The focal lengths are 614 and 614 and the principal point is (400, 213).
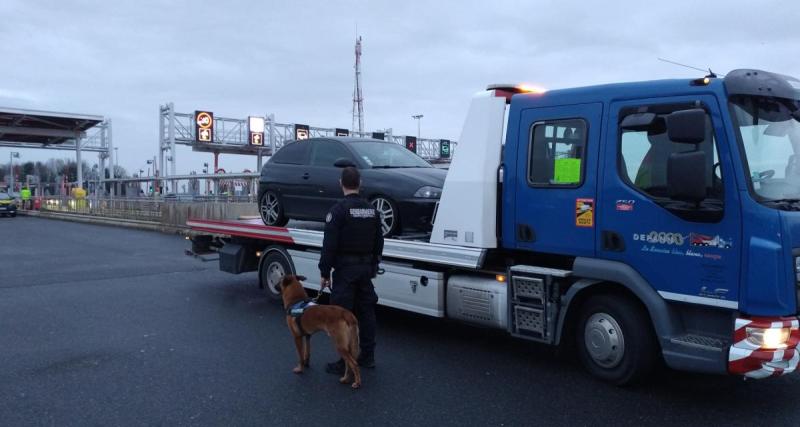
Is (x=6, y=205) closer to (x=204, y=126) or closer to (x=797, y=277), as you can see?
(x=204, y=126)

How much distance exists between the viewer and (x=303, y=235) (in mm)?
7840

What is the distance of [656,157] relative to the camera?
4.62 meters

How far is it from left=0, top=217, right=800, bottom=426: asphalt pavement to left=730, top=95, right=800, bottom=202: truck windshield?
165cm

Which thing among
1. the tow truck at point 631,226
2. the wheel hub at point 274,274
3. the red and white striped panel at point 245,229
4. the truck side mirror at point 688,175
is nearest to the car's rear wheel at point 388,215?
the tow truck at point 631,226

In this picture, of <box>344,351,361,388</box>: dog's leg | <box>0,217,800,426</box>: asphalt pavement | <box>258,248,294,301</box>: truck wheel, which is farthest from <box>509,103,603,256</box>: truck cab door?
<box>258,248,294,301</box>: truck wheel

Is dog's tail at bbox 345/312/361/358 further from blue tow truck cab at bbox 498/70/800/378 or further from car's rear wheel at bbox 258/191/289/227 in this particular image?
car's rear wheel at bbox 258/191/289/227

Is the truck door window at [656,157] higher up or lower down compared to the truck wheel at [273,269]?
higher up

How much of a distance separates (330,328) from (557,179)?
2.29 metres

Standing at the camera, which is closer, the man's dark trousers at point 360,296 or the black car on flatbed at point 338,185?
the man's dark trousers at point 360,296

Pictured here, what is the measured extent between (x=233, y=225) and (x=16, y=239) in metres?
12.6

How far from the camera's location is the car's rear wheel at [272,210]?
8.84m

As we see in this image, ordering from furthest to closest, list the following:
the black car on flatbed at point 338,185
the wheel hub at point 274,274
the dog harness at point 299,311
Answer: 1. the wheel hub at point 274,274
2. the black car on flatbed at point 338,185
3. the dog harness at point 299,311

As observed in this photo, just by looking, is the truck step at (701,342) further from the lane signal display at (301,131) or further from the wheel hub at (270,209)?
the lane signal display at (301,131)

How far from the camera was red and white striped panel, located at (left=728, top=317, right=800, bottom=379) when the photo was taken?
407 centimetres
